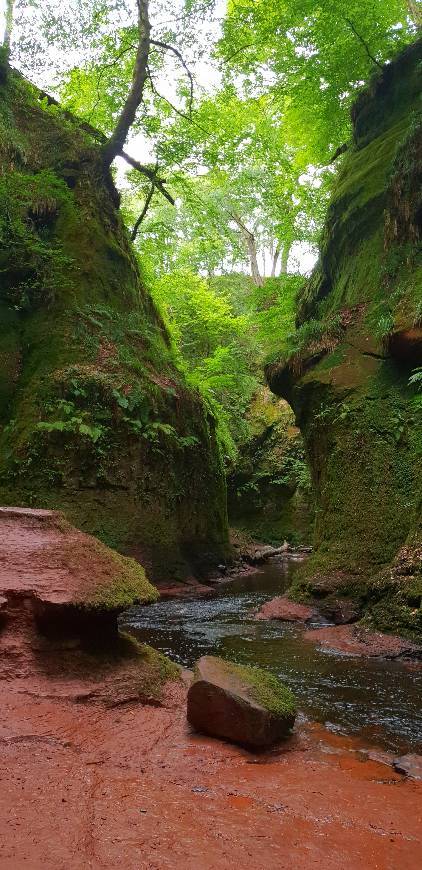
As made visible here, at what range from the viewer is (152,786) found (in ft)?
9.08

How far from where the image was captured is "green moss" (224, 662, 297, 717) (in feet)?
11.6

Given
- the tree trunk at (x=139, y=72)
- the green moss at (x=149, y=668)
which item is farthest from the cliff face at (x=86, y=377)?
the green moss at (x=149, y=668)

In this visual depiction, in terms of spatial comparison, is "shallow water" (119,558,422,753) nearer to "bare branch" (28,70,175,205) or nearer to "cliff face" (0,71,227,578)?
"cliff face" (0,71,227,578)

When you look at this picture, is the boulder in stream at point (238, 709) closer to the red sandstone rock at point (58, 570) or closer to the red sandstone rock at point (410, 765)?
the red sandstone rock at point (410, 765)

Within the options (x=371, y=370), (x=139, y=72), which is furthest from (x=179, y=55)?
(x=371, y=370)

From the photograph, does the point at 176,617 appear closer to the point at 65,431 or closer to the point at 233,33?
the point at 65,431

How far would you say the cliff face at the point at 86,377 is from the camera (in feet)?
33.0

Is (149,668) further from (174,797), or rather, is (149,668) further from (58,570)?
(174,797)

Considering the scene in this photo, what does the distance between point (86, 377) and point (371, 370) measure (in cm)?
561

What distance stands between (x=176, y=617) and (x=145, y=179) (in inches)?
570

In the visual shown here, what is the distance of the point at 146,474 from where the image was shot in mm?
11016

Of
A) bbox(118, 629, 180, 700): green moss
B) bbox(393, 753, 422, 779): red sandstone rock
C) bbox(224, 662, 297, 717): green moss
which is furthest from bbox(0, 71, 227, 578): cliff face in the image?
bbox(393, 753, 422, 779): red sandstone rock

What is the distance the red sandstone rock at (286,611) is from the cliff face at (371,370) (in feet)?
1.15

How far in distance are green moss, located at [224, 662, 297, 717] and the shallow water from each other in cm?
46
